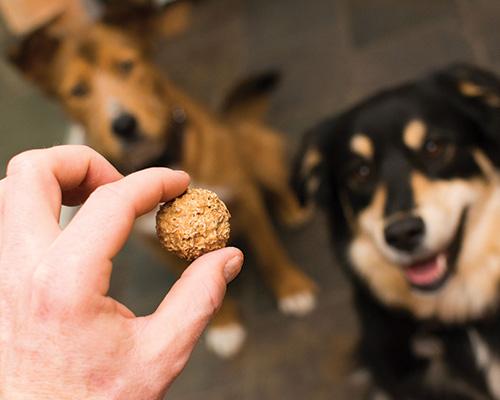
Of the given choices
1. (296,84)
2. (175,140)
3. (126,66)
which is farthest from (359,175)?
(296,84)

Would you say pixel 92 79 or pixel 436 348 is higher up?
pixel 92 79

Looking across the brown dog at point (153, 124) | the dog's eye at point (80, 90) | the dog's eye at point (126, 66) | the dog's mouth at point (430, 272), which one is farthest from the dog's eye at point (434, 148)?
the dog's eye at point (80, 90)

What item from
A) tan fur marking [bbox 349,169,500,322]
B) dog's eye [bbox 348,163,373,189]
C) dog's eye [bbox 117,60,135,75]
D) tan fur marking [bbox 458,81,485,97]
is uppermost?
dog's eye [bbox 117,60,135,75]

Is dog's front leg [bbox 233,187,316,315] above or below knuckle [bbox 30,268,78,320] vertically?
below

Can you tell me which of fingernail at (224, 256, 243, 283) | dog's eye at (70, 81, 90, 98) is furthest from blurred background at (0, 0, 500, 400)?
fingernail at (224, 256, 243, 283)

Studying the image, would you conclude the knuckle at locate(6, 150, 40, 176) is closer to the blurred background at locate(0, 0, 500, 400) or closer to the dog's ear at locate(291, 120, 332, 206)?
the blurred background at locate(0, 0, 500, 400)

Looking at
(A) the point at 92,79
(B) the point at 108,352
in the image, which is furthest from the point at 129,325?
(A) the point at 92,79

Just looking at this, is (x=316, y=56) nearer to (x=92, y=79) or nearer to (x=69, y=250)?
(x=92, y=79)

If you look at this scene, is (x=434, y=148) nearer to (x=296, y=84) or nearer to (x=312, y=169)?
(x=312, y=169)
